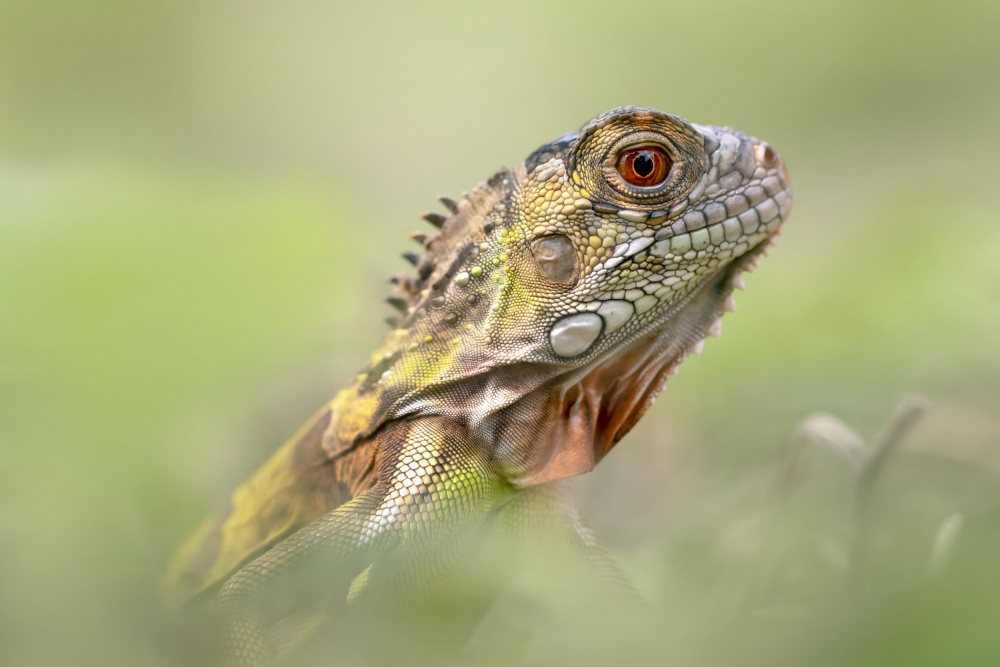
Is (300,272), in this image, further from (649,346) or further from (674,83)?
(674,83)

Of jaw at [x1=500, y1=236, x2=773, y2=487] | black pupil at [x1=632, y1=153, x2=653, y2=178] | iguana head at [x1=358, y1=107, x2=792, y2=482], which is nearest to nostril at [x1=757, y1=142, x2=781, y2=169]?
iguana head at [x1=358, y1=107, x2=792, y2=482]

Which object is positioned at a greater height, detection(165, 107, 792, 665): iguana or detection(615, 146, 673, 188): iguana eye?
detection(615, 146, 673, 188): iguana eye

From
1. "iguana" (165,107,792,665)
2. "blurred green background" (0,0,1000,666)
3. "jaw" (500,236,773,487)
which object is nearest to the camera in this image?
"blurred green background" (0,0,1000,666)

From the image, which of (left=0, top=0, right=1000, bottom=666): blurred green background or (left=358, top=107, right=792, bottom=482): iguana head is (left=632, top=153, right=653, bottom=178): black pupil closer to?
(left=358, top=107, right=792, bottom=482): iguana head

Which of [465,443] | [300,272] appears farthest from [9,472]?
[300,272]

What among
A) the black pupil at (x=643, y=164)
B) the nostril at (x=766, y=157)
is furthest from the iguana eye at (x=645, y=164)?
the nostril at (x=766, y=157)
